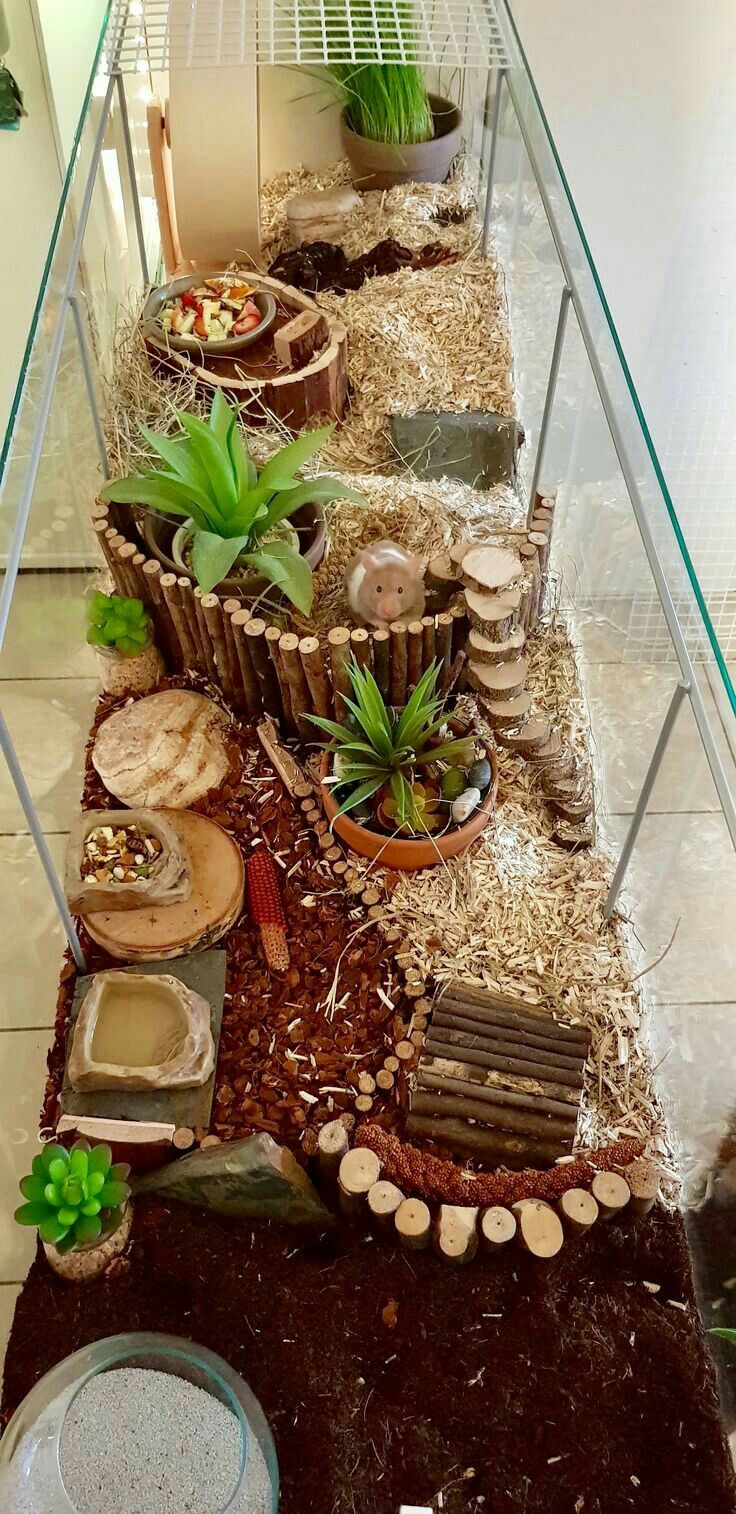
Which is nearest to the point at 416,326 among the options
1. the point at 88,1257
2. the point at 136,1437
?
the point at 88,1257

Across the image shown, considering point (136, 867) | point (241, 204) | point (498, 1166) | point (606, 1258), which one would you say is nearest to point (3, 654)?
point (136, 867)

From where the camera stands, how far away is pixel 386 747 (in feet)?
6.21

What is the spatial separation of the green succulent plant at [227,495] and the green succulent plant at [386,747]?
0.23 m

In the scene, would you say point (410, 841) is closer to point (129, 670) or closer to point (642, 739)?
point (642, 739)

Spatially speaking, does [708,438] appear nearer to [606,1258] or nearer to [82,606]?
[82,606]

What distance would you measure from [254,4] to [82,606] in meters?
1.50

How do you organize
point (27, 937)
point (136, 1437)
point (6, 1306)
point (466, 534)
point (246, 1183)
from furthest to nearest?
1. point (466, 534)
2. point (27, 937)
3. point (6, 1306)
4. point (246, 1183)
5. point (136, 1437)

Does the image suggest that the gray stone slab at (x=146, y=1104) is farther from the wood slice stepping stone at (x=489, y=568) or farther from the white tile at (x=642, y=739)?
the wood slice stepping stone at (x=489, y=568)

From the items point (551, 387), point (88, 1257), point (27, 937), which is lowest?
point (88, 1257)

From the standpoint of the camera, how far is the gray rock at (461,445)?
2.48m

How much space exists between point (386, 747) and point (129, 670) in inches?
24.5

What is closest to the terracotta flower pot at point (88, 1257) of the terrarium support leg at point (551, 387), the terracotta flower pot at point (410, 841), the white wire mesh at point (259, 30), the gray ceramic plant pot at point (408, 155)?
the terracotta flower pot at point (410, 841)

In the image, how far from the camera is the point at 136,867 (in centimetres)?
184

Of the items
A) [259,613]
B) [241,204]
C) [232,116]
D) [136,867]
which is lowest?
[136,867]
